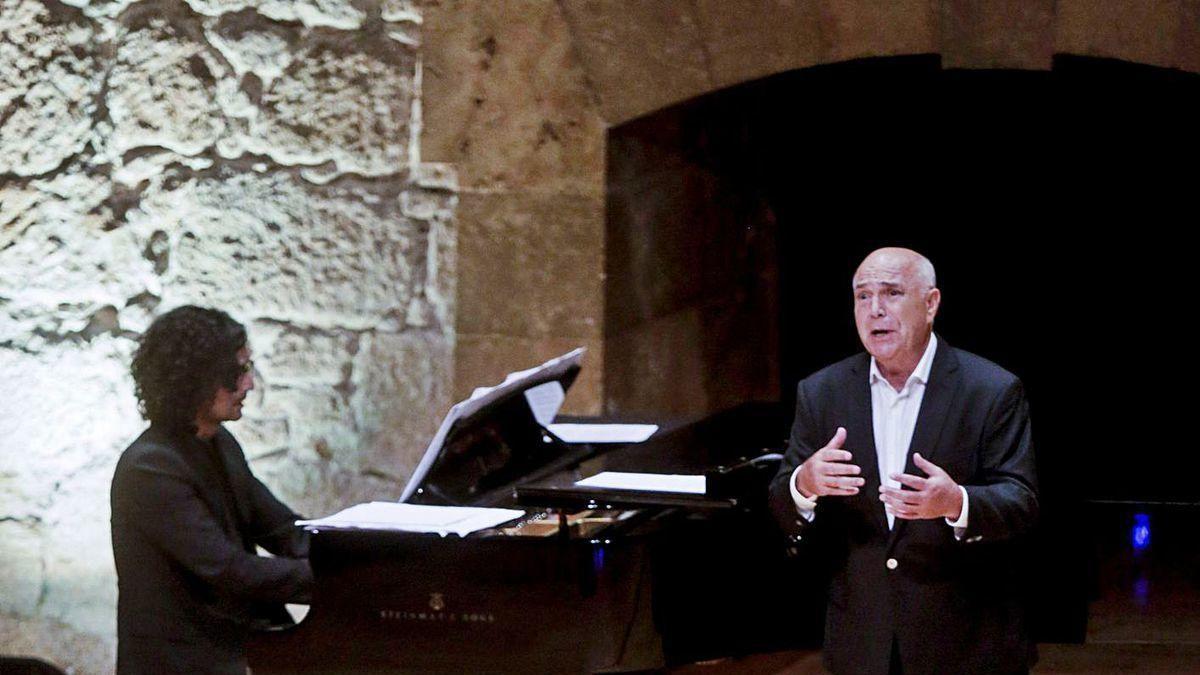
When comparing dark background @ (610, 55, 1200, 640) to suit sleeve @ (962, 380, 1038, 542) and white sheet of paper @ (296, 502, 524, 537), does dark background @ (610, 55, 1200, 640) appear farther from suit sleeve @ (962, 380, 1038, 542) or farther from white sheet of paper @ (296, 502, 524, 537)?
white sheet of paper @ (296, 502, 524, 537)

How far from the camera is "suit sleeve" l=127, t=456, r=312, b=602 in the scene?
3.11 m

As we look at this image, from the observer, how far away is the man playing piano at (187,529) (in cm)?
313

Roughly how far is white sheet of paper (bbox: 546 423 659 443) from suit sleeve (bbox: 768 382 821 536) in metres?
0.73

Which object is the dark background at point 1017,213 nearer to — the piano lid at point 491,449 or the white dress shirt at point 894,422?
the piano lid at point 491,449

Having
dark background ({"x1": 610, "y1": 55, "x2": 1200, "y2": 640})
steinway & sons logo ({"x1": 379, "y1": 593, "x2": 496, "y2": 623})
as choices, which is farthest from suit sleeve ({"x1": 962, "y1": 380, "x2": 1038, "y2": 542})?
dark background ({"x1": 610, "y1": 55, "x2": 1200, "y2": 640})

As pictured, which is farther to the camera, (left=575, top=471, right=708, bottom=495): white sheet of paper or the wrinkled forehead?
(left=575, top=471, right=708, bottom=495): white sheet of paper

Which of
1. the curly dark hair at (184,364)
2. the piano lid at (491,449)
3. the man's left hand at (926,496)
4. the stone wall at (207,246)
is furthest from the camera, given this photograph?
the stone wall at (207,246)

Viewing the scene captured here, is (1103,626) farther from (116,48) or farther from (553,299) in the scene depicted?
(116,48)

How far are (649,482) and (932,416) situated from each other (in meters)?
0.70

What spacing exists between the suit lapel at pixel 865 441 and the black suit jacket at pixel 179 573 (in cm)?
121

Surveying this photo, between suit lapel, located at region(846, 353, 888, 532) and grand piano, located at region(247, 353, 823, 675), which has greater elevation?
suit lapel, located at region(846, 353, 888, 532)

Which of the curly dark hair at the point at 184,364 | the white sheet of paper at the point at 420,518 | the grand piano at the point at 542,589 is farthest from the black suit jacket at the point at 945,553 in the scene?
the curly dark hair at the point at 184,364

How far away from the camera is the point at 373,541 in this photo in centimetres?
285

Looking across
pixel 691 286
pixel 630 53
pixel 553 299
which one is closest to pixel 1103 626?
pixel 691 286
